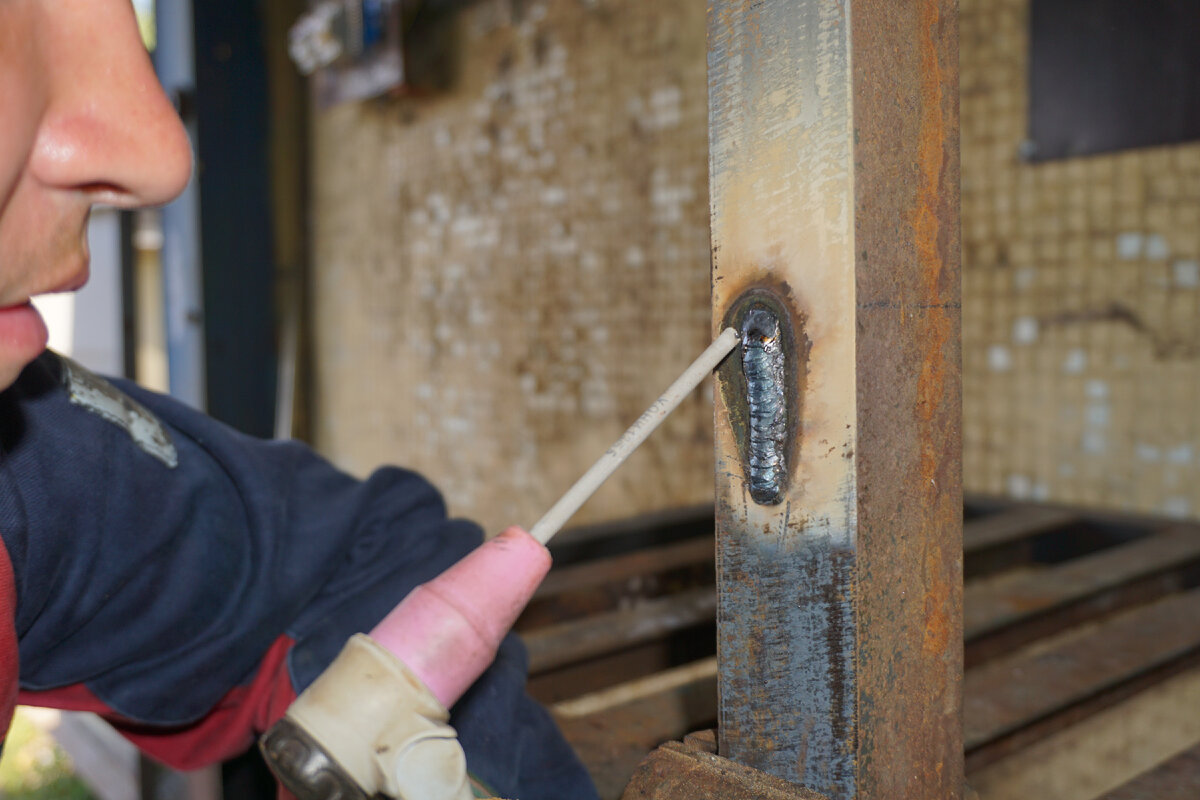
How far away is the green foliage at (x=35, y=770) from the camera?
3033 mm

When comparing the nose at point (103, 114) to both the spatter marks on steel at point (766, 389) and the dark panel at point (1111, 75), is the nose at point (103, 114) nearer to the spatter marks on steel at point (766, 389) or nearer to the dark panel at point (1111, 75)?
the spatter marks on steel at point (766, 389)

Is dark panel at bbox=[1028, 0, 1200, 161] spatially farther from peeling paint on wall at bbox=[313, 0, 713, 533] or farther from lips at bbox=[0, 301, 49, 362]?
lips at bbox=[0, 301, 49, 362]

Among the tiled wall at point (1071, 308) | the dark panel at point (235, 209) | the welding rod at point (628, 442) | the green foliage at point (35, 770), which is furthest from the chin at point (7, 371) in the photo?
the green foliage at point (35, 770)

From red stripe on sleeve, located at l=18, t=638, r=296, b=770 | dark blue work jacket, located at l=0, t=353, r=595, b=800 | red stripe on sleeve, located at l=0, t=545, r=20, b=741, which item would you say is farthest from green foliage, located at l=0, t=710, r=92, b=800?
red stripe on sleeve, located at l=0, t=545, r=20, b=741

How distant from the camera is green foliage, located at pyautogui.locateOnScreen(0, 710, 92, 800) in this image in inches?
119

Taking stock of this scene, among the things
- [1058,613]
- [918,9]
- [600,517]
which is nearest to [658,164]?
[600,517]

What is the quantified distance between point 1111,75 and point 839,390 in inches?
55.6

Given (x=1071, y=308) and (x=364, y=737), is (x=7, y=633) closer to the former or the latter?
(x=364, y=737)

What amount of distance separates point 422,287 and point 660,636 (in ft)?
7.42

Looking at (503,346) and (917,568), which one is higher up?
(917,568)

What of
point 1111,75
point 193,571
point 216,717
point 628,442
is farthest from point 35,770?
point 1111,75

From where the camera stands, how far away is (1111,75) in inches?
59.6

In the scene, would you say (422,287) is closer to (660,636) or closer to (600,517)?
(600,517)

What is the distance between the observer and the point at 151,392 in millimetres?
746
